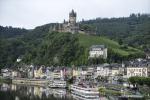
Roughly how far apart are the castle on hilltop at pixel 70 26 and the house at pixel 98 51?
20.5 metres

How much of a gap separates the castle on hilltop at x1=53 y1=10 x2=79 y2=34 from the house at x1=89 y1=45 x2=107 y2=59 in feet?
67.1

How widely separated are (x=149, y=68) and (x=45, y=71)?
3457cm

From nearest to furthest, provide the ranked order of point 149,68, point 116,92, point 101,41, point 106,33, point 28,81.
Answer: point 116,92, point 149,68, point 28,81, point 101,41, point 106,33

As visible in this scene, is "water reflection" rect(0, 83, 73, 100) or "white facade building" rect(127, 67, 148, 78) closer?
"water reflection" rect(0, 83, 73, 100)

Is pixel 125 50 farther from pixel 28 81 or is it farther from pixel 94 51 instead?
pixel 28 81

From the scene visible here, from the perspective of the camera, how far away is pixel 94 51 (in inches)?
3890

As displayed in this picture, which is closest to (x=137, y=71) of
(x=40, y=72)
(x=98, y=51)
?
(x=98, y=51)

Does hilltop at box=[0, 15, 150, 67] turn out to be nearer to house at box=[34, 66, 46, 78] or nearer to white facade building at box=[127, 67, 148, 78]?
house at box=[34, 66, 46, 78]

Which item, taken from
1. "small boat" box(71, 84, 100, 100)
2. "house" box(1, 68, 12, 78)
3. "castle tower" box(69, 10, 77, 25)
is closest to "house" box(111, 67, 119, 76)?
"small boat" box(71, 84, 100, 100)

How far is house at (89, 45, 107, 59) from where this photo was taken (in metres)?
96.8

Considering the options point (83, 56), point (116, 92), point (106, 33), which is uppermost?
point (106, 33)

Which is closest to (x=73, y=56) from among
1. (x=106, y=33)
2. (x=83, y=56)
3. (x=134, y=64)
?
(x=83, y=56)

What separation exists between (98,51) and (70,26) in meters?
24.9

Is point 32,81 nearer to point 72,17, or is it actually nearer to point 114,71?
point 114,71
